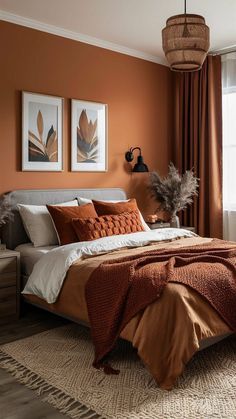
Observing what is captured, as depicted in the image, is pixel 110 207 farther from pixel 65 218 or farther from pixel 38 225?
pixel 38 225

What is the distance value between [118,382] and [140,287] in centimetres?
58

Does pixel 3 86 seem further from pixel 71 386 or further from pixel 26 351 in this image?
pixel 71 386

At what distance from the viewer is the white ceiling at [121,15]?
396 cm

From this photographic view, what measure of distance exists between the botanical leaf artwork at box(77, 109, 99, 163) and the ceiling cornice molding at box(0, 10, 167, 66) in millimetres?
774

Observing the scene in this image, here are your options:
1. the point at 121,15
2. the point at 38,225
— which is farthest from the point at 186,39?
the point at 38,225

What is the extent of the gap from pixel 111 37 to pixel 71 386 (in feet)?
12.1

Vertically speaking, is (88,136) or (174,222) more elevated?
(88,136)

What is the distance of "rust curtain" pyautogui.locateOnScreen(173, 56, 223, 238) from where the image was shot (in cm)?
541

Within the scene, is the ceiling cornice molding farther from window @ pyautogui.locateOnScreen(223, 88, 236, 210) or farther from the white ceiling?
window @ pyautogui.locateOnScreen(223, 88, 236, 210)

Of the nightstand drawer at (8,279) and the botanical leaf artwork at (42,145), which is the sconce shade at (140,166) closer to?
the botanical leaf artwork at (42,145)

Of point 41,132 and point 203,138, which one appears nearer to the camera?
point 41,132

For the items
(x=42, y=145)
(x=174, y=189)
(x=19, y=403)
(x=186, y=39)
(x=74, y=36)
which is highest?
(x=74, y=36)

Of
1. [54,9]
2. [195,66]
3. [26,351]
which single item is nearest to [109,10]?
[54,9]

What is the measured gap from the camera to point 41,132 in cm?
449
